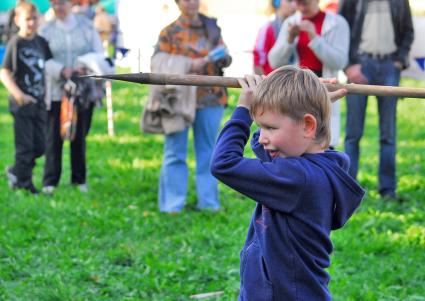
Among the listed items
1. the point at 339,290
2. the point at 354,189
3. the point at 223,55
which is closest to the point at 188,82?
the point at 354,189

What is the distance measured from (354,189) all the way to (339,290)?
2443 mm

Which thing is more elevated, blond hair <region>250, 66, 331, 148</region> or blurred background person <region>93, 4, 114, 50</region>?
blurred background person <region>93, 4, 114, 50</region>

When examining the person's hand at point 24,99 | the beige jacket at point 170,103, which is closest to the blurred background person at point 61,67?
the person's hand at point 24,99

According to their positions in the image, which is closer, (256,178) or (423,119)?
(256,178)

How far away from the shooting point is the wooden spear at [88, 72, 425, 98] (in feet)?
10.5

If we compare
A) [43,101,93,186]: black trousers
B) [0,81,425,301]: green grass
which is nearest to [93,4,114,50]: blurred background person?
[0,81,425,301]: green grass

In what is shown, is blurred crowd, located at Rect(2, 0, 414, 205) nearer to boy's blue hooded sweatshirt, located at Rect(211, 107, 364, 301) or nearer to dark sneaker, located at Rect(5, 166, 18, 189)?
dark sneaker, located at Rect(5, 166, 18, 189)

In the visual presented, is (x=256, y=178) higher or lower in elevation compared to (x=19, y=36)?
lower

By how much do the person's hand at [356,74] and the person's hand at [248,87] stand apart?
15.3 feet

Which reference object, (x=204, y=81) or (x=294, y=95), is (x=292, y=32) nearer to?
(x=204, y=81)

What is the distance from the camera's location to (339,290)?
5566 mm

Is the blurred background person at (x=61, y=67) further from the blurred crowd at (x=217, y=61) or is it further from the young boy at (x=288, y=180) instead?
the young boy at (x=288, y=180)

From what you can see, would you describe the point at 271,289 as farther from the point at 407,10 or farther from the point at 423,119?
the point at 423,119

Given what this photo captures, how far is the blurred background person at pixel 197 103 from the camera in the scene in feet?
24.4
